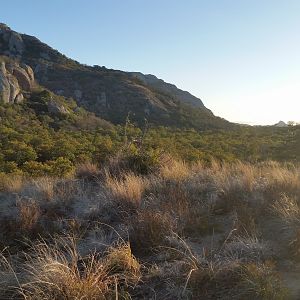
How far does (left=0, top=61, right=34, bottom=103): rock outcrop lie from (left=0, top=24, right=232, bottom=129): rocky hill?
0.69m

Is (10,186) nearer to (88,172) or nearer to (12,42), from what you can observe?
(88,172)

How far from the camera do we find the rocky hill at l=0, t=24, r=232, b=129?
71794mm

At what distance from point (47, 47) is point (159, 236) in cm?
9789

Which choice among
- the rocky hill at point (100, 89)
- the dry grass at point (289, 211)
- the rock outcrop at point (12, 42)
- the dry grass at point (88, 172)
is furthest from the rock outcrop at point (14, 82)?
the dry grass at point (289, 211)

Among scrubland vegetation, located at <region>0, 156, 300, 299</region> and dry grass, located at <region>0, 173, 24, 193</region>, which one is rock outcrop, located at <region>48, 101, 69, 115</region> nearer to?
dry grass, located at <region>0, 173, 24, 193</region>

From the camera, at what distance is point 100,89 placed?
79625mm

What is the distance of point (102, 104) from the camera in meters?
73.7

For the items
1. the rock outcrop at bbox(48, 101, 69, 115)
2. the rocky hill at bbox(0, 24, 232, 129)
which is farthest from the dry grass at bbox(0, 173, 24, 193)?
the rocky hill at bbox(0, 24, 232, 129)

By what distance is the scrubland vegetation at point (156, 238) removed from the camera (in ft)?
14.3

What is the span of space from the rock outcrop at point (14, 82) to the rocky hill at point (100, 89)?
2.27ft

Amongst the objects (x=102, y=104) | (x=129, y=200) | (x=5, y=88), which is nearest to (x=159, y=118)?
(x=102, y=104)

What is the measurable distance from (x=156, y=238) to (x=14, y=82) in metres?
56.6

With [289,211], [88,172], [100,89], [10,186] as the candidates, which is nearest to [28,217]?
[10,186]

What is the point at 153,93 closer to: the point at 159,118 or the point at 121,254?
the point at 159,118
